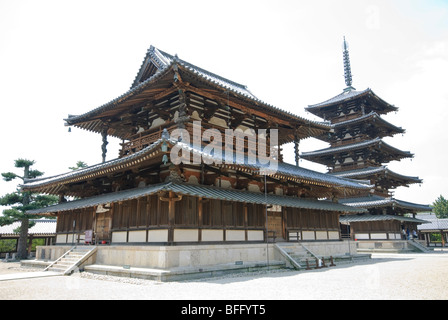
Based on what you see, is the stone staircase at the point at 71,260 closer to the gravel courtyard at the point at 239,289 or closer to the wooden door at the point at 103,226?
the wooden door at the point at 103,226

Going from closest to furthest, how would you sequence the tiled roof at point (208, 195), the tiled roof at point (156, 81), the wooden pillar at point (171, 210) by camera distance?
1. the tiled roof at point (208, 195)
2. the wooden pillar at point (171, 210)
3. the tiled roof at point (156, 81)

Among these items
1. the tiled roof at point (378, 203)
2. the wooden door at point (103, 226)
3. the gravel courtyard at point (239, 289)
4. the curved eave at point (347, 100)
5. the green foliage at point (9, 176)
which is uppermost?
the curved eave at point (347, 100)

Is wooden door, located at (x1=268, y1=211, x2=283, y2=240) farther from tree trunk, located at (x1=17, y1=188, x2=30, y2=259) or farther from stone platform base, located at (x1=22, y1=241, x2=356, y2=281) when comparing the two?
tree trunk, located at (x1=17, y1=188, x2=30, y2=259)

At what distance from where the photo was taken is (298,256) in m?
17.7

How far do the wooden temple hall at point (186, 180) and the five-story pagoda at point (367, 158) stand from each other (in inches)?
474

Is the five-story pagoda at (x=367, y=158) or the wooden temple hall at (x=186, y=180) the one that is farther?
the five-story pagoda at (x=367, y=158)

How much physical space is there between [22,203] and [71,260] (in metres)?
17.9

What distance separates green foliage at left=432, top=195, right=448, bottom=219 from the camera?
74.9m

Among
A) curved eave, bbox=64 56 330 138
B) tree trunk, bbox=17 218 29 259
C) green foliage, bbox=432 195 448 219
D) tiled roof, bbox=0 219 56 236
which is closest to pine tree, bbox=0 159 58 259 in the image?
tree trunk, bbox=17 218 29 259

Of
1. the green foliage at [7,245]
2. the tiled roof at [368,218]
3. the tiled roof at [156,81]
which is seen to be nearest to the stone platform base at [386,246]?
the tiled roof at [368,218]

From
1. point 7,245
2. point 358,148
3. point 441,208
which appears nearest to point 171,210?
point 358,148

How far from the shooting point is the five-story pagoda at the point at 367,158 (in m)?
33.2

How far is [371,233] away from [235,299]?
29.2 m
